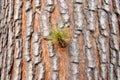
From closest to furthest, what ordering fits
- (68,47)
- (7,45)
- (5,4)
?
(68,47) < (7,45) < (5,4)

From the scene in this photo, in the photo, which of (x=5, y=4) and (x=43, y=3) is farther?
(x=5, y=4)

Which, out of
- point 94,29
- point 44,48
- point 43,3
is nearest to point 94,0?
point 94,29

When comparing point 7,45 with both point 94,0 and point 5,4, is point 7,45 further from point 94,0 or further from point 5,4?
point 94,0

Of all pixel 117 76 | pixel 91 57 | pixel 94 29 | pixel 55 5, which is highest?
pixel 55 5
